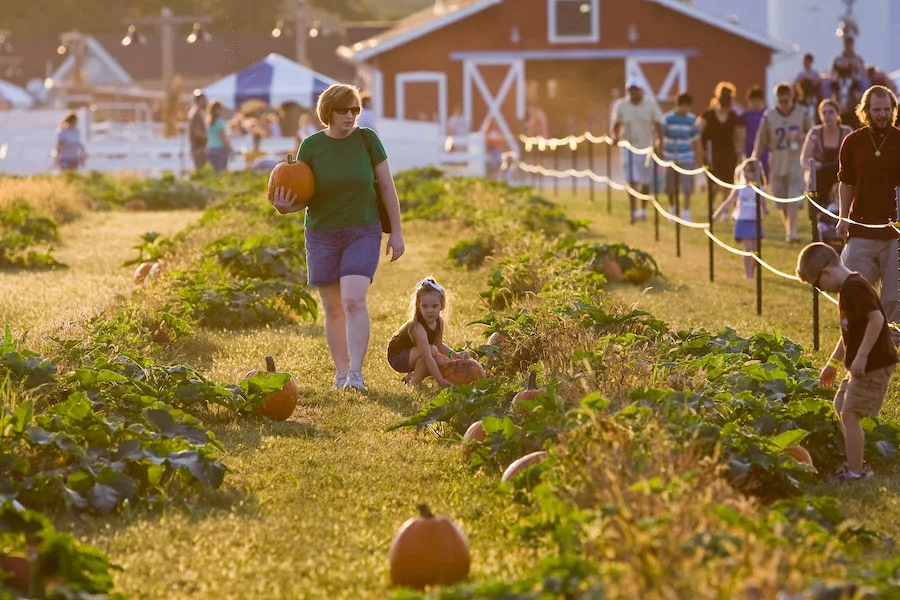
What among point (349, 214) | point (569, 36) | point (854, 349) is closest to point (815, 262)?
point (854, 349)

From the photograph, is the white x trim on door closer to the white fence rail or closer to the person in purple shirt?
the white fence rail

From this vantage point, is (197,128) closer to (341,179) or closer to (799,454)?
(341,179)

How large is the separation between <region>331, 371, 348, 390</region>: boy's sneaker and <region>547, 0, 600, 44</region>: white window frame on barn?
116ft

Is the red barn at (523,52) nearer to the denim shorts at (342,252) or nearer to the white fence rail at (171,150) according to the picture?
the white fence rail at (171,150)

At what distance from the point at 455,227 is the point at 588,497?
14.1 m

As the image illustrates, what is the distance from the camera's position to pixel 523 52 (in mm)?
43625

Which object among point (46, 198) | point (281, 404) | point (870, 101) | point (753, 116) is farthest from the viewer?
point (46, 198)

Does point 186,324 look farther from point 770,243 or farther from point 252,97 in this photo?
point 252,97

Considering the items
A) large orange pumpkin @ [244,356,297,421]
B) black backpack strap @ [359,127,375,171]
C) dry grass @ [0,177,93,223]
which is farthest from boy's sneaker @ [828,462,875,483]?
dry grass @ [0,177,93,223]

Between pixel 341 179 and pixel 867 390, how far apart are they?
140 inches

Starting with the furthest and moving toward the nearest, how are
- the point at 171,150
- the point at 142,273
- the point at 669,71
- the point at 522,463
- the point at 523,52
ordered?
the point at 523,52, the point at 669,71, the point at 171,150, the point at 142,273, the point at 522,463

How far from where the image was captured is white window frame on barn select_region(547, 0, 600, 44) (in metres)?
43.7

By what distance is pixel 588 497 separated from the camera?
5688 mm

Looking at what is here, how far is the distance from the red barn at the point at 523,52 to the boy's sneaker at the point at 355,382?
33718mm
